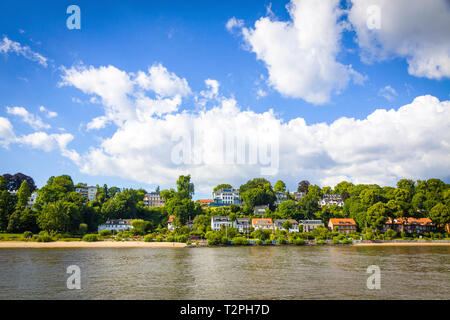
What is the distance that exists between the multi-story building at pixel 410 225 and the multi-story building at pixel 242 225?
46.0 meters

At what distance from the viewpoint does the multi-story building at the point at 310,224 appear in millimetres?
106500

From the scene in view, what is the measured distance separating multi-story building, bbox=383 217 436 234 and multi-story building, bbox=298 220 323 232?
21.3 m

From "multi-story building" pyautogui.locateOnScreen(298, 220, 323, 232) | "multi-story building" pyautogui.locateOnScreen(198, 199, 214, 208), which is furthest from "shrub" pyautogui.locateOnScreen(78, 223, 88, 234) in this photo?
"multi-story building" pyautogui.locateOnScreen(298, 220, 323, 232)

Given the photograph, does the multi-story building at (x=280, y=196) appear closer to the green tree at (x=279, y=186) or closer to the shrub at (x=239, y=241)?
the green tree at (x=279, y=186)

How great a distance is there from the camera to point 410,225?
10369cm

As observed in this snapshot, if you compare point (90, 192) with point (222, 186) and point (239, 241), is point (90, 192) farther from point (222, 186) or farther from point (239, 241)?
point (239, 241)

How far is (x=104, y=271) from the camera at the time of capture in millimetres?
40469

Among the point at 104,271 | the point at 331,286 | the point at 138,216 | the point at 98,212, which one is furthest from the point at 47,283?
the point at 138,216

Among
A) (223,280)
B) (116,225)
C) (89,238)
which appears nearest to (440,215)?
(223,280)

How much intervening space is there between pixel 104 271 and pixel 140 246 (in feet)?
132

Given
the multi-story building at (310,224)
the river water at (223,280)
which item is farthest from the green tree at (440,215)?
the river water at (223,280)

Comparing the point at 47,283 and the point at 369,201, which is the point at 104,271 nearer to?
the point at 47,283

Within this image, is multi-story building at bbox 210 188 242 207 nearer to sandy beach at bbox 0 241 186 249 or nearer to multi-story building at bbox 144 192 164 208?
multi-story building at bbox 144 192 164 208
